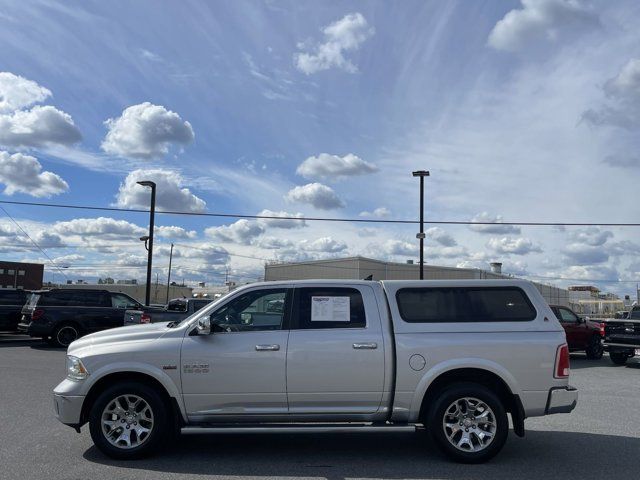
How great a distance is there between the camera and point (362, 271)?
5222 cm

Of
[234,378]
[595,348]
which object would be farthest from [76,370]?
[595,348]

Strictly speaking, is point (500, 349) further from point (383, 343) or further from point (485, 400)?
→ point (383, 343)

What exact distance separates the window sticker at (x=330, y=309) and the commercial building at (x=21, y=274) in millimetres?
88477

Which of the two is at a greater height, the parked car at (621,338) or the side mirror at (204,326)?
the side mirror at (204,326)

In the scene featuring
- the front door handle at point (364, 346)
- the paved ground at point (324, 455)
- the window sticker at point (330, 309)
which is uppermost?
the window sticker at point (330, 309)

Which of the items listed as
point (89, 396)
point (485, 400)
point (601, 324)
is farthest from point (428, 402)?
point (601, 324)

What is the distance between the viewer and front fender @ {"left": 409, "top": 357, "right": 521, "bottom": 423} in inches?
243

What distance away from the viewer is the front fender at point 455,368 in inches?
243

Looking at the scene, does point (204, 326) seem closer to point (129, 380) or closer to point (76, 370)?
point (129, 380)

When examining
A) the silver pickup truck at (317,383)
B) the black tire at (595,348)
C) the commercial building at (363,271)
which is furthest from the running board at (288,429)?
the commercial building at (363,271)

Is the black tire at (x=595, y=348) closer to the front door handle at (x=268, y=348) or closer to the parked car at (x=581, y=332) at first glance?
the parked car at (x=581, y=332)

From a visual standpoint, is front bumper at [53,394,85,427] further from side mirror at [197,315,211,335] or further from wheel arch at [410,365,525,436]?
wheel arch at [410,365,525,436]

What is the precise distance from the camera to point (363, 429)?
608 cm

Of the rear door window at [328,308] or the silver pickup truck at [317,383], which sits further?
the rear door window at [328,308]
